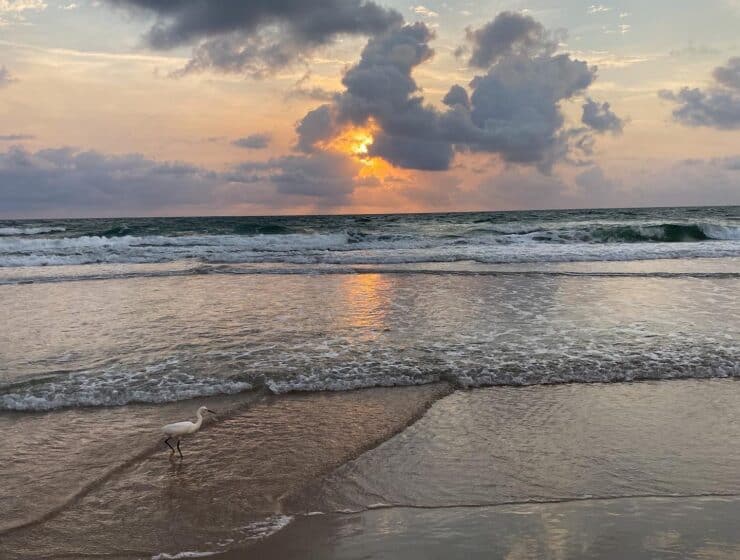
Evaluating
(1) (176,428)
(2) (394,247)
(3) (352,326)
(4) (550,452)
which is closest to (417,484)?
(4) (550,452)

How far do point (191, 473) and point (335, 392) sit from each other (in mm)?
2433

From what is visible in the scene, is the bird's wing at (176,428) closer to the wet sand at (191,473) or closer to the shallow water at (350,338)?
the wet sand at (191,473)

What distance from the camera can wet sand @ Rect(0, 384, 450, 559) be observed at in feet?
13.1

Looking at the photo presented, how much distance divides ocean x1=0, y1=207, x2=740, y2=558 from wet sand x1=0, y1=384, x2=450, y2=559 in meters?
0.02

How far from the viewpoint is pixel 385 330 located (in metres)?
10.2

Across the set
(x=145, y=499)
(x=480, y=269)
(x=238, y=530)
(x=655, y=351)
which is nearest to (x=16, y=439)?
(x=145, y=499)

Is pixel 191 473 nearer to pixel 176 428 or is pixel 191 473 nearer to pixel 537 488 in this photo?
pixel 176 428

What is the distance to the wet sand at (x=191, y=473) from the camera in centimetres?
398

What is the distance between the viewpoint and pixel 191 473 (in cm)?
491

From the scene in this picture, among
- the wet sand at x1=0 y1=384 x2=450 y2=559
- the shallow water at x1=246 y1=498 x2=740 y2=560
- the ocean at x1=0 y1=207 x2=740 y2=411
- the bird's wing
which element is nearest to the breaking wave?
the ocean at x1=0 y1=207 x2=740 y2=411

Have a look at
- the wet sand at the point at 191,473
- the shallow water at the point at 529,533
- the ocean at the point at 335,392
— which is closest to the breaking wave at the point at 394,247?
the ocean at the point at 335,392

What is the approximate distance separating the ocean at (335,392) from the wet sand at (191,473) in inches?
0.9

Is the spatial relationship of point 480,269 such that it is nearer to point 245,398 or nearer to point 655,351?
point 655,351

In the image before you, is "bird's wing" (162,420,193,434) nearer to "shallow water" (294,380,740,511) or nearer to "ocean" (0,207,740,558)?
"ocean" (0,207,740,558)
